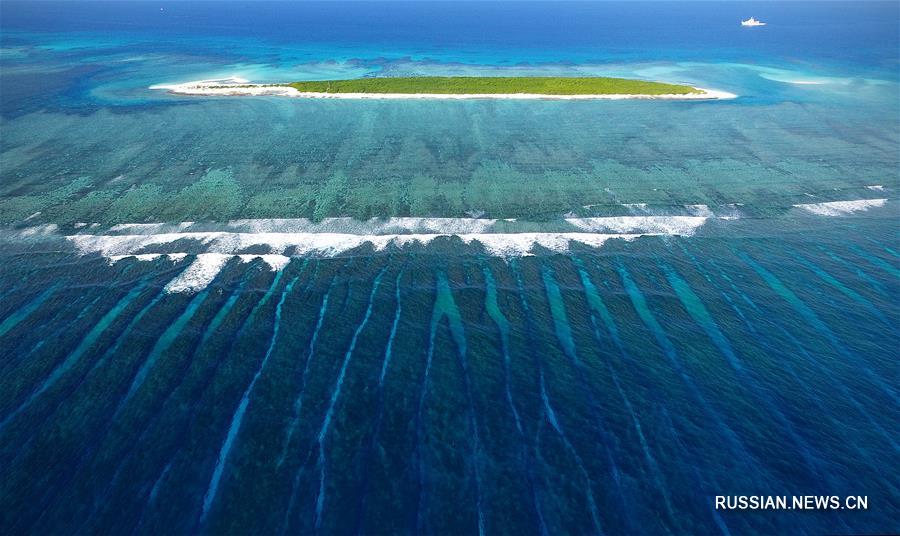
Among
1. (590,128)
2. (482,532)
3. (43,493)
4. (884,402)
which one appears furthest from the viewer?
(590,128)

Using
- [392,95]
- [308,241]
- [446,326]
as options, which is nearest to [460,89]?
[392,95]

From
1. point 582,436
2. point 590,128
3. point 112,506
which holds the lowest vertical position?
point 112,506

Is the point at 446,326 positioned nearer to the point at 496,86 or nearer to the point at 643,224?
the point at 643,224

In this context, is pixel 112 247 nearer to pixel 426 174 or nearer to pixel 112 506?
pixel 112 506

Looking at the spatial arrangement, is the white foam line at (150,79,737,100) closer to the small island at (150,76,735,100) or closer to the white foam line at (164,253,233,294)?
the small island at (150,76,735,100)

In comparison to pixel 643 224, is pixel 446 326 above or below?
below

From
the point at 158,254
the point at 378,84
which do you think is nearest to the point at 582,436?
the point at 158,254

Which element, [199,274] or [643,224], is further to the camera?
[643,224]
